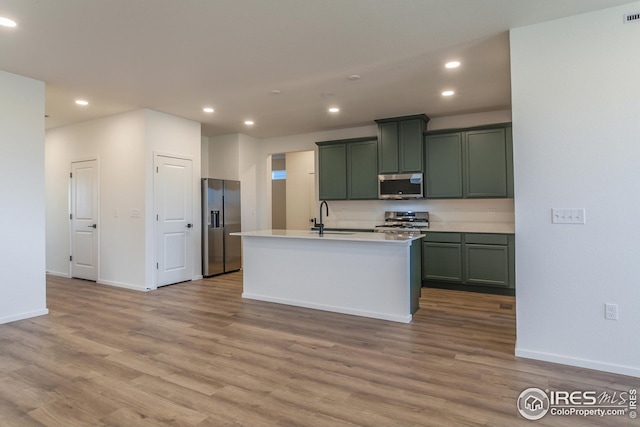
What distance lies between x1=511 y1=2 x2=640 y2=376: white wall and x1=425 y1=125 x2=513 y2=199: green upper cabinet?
2404 mm

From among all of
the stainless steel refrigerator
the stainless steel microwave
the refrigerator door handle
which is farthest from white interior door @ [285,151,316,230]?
the stainless steel microwave

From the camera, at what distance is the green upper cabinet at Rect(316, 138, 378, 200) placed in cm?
601

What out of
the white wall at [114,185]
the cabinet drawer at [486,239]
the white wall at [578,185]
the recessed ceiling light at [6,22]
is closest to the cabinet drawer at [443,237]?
the cabinet drawer at [486,239]

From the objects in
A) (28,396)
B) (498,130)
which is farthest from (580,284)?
(28,396)

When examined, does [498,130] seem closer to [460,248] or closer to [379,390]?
[460,248]

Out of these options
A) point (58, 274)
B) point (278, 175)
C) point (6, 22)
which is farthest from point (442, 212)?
point (58, 274)

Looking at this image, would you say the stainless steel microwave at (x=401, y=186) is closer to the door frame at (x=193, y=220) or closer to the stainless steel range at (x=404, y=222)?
the stainless steel range at (x=404, y=222)

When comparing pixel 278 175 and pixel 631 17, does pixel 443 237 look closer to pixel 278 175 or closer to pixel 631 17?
pixel 631 17

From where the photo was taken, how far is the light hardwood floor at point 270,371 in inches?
80.2

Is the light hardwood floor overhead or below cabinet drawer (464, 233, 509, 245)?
below

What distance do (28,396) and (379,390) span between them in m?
2.25

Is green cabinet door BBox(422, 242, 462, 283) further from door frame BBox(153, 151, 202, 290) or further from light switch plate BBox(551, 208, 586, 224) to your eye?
door frame BBox(153, 151, 202, 290)

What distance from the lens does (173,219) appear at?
5.65 m

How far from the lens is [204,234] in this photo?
243 inches
